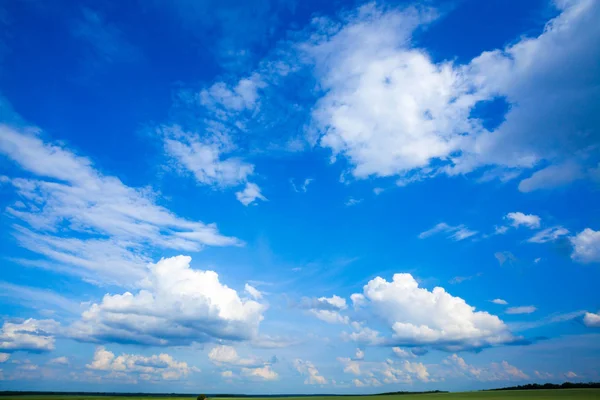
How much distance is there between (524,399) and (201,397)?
98459 millimetres

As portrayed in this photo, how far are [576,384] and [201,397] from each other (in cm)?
18908

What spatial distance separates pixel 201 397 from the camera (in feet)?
426

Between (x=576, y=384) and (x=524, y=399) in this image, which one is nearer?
(x=524, y=399)

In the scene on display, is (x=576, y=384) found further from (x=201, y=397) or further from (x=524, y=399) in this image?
(x=201, y=397)

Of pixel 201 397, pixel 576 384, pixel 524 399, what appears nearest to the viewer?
pixel 524 399

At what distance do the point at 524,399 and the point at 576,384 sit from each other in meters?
126

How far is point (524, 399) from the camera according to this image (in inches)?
4230

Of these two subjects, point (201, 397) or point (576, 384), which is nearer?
point (201, 397)

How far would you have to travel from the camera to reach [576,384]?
197875 mm

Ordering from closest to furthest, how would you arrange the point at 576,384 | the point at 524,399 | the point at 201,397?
the point at 524,399, the point at 201,397, the point at 576,384

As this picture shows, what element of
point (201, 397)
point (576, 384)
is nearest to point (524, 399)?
point (201, 397)
